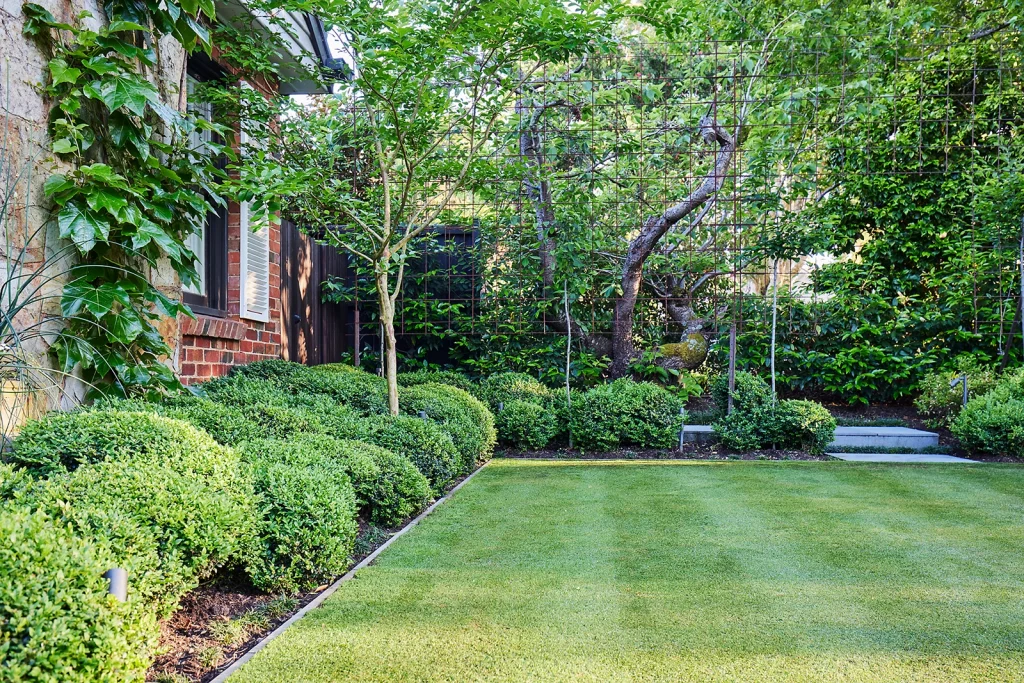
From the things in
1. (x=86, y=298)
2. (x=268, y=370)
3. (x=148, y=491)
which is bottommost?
(x=148, y=491)

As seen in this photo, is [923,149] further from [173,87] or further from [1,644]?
[1,644]

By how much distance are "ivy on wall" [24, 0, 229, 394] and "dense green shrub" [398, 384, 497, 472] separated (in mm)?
2087

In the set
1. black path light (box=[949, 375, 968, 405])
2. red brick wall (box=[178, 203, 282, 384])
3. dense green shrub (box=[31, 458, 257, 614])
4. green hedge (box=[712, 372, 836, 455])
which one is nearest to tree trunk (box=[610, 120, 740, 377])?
green hedge (box=[712, 372, 836, 455])

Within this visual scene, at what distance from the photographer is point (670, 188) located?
9.24 meters

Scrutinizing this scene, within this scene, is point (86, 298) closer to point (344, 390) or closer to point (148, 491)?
point (148, 491)

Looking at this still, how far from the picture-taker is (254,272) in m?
6.79

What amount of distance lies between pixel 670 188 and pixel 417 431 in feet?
18.5

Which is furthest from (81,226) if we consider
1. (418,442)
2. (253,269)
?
(253,269)

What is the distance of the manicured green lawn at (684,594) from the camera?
224 centimetres

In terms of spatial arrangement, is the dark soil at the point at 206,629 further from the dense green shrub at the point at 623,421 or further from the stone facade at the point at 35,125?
the dense green shrub at the point at 623,421

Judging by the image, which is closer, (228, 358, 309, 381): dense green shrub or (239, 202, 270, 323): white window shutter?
(228, 358, 309, 381): dense green shrub

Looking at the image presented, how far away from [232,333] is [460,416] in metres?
1.97

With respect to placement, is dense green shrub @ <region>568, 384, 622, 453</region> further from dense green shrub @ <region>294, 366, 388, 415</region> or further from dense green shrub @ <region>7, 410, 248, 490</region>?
dense green shrub @ <region>7, 410, 248, 490</region>

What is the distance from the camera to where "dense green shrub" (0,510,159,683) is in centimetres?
165
